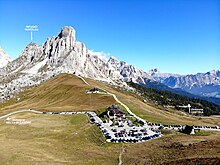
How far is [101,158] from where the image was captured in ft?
204

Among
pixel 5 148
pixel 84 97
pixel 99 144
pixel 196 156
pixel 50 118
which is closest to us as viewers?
pixel 196 156

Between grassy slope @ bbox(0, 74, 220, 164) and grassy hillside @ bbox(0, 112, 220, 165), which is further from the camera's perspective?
grassy slope @ bbox(0, 74, 220, 164)

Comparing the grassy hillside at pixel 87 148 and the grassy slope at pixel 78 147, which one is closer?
the grassy hillside at pixel 87 148

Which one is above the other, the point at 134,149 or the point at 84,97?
the point at 84,97

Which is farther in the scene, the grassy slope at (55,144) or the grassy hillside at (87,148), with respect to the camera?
the grassy slope at (55,144)

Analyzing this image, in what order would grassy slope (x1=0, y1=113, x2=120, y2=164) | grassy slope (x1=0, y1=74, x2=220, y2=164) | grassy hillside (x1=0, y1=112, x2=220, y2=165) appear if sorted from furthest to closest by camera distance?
grassy slope (x1=0, y1=113, x2=120, y2=164)
grassy slope (x1=0, y1=74, x2=220, y2=164)
grassy hillside (x1=0, y1=112, x2=220, y2=165)

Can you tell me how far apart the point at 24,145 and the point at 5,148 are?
5.15 metres

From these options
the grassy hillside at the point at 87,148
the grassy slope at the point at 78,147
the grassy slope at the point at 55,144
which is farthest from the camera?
the grassy slope at the point at 55,144

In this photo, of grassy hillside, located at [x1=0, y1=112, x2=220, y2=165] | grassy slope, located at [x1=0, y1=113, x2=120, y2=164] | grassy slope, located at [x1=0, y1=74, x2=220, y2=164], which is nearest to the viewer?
grassy hillside, located at [x1=0, y1=112, x2=220, y2=165]

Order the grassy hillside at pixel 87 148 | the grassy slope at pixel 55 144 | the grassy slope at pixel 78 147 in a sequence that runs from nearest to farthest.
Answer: the grassy hillside at pixel 87 148 → the grassy slope at pixel 78 147 → the grassy slope at pixel 55 144

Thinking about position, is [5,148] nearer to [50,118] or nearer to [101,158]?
[101,158]

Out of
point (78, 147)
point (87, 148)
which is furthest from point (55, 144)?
point (87, 148)

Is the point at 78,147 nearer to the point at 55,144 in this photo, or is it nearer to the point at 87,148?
Answer: the point at 87,148

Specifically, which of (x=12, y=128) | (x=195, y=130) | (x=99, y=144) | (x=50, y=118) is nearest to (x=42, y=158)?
(x=99, y=144)
